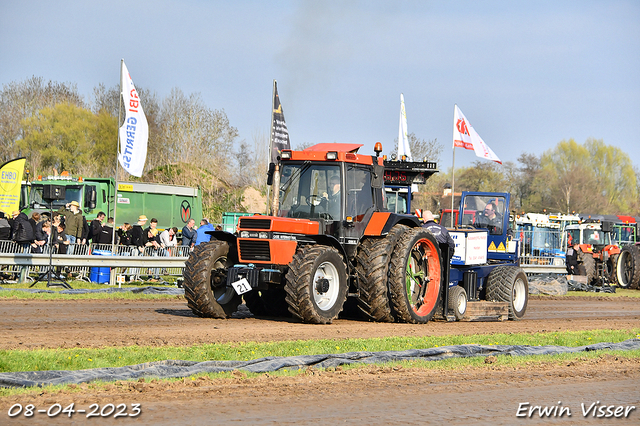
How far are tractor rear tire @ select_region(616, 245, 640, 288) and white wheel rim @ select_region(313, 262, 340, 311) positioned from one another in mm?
19571

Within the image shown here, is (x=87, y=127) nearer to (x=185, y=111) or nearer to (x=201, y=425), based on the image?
(x=185, y=111)

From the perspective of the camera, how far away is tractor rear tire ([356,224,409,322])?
11.8m

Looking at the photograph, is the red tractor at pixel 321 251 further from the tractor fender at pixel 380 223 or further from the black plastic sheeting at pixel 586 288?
the black plastic sheeting at pixel 586 288

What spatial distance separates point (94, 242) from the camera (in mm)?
19719

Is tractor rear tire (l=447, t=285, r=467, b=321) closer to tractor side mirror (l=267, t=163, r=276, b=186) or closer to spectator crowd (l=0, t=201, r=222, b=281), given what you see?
tractor side mirror (l=267, t=163, r=276, b=186)

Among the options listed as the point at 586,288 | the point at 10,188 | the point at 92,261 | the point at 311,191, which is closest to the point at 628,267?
the point at 586,288

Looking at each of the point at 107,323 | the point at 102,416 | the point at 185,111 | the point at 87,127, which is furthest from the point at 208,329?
the point at 87,127

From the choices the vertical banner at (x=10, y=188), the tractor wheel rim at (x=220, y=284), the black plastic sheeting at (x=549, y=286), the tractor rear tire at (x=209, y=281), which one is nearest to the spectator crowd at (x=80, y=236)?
the vertical banner at (x=10, y=188)

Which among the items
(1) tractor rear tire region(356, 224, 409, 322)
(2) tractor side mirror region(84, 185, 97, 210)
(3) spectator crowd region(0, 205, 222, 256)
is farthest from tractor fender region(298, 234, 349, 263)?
(2) tractor side mirror region(84, 185, 97, 210)

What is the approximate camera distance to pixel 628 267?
28344 millimetres

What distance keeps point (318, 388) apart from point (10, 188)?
17268mm

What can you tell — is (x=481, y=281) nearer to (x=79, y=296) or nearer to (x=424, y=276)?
(x=424, y=276)

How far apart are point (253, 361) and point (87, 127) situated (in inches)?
1897

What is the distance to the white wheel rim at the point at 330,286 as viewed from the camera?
11.5 metres
